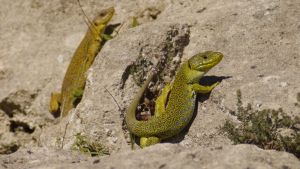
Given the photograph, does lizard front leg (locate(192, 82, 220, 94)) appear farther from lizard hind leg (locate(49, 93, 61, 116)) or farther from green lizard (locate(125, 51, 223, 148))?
lizard hind leg (locate(49, 93, 61, 116))

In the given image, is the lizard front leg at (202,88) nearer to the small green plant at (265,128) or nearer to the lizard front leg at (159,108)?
the lizard front leg at (159,108)

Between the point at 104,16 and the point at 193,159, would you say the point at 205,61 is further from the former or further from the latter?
the point at 104,16

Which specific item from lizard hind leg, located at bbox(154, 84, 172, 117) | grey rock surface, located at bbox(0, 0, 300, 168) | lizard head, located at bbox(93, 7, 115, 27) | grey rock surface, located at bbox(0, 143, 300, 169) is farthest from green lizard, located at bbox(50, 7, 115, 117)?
grey rock surface, located at bbox(0, 143, 300, 169)

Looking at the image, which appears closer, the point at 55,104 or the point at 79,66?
the point at 55,104

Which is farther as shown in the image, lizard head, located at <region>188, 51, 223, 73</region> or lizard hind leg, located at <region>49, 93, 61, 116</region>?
lizard hind leg, located at <region>49, 93, 61, 116</region>

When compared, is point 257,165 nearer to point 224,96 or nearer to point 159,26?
point 224,96

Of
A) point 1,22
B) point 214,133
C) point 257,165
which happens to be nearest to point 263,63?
point 214,133

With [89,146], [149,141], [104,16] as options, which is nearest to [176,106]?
[149,141]
